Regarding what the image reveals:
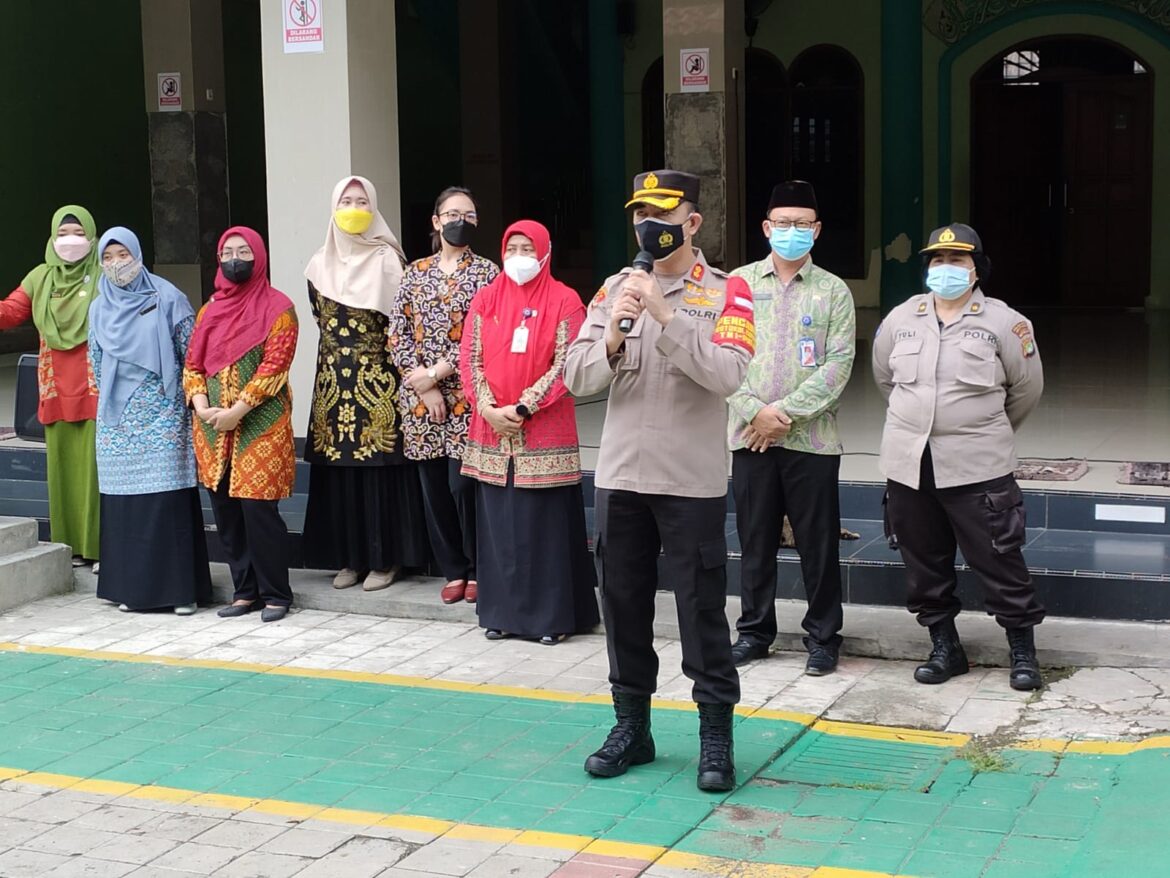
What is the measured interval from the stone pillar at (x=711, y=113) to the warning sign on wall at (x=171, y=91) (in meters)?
4.36

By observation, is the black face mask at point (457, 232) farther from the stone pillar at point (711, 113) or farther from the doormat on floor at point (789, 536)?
the stone pillar at point (711, 113)

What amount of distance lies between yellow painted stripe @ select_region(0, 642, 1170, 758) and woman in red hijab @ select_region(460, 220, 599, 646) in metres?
0.61

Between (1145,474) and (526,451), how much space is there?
125 inches

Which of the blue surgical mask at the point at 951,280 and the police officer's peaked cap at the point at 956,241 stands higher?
the police officer's peaked cap at the point at 956,241

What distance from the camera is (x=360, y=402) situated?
6859mm

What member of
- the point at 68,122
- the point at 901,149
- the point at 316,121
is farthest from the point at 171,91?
the point at 901,149

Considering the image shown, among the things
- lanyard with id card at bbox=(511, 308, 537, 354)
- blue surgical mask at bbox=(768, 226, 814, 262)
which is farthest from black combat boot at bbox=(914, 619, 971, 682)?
lanyard with id card at bbox=(511, 308, 537, 354)

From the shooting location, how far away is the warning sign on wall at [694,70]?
12.1 m

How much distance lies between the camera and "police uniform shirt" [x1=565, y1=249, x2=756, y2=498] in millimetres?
4668

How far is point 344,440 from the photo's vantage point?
6.89 metres

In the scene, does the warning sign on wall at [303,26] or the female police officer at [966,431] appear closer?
the female police officer at [966,431]

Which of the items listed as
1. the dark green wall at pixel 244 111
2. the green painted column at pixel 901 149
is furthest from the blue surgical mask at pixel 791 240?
the dark green wall at pixel 244 111

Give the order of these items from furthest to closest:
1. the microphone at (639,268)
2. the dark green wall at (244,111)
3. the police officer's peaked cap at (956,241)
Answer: the dark green wall at (244,111) → the police officer's peaked cap at (956,241) → the microphone at (639,268)

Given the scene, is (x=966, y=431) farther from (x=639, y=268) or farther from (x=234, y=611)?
(x=234, y=611)
